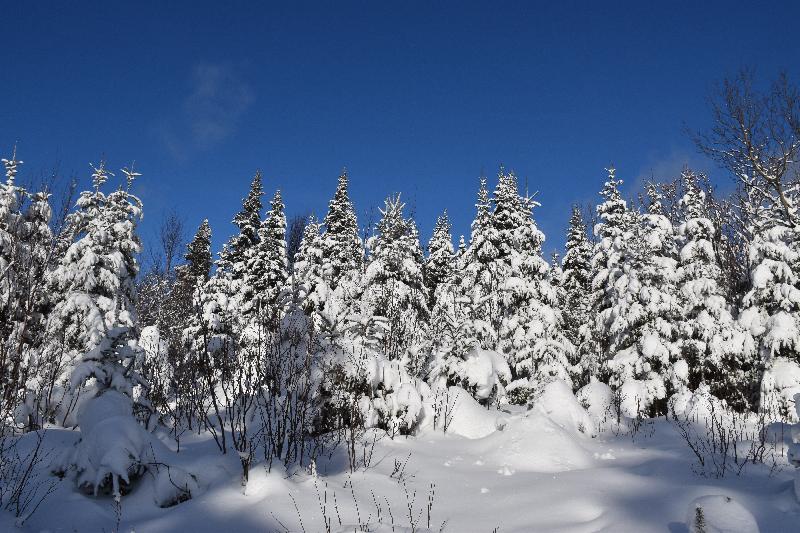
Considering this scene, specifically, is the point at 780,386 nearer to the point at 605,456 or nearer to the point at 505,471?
the point at 605,456

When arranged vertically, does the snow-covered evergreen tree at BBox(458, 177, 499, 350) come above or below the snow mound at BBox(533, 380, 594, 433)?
above

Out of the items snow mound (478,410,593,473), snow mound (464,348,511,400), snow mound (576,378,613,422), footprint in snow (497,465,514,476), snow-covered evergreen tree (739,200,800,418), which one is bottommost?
footprint in snow (497,465,514,476)

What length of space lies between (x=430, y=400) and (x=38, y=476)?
673 centimetres

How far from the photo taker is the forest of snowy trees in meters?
6.44

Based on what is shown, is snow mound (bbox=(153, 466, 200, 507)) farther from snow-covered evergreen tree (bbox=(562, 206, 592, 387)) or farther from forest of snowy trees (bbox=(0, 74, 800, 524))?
snow-covered evergreen tree (bbox=(562, 206, 592, 387))

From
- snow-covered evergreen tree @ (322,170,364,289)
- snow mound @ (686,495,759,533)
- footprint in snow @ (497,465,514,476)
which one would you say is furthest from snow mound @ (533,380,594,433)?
snow-covered evergreen tree @ (322,170,364,289)

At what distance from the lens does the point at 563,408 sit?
388 inches

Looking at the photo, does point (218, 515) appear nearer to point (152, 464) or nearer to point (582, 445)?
point (152, 464)

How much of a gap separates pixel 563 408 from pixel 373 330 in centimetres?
438

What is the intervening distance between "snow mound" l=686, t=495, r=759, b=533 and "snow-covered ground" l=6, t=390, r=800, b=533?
0.01 meters

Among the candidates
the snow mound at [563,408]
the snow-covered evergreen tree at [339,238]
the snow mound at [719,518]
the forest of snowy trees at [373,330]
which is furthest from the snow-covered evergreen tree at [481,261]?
the snow mound at [719,518]

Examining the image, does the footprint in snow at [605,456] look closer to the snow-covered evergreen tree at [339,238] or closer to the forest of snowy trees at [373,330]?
the forest of snowy trees at [373,330]

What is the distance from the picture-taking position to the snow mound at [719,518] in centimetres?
373

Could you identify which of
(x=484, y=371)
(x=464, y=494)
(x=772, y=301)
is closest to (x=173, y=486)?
(x=464, y=494)
